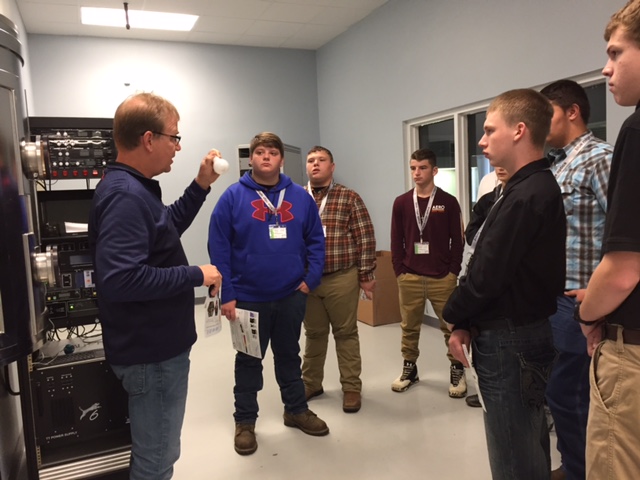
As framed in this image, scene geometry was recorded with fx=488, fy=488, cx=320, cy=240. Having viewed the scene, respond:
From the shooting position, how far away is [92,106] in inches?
225

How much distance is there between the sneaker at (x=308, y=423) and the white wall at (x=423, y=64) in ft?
8.12

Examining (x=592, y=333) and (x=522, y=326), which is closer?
(x=592, y=333)

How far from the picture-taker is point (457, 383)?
10.2 feet

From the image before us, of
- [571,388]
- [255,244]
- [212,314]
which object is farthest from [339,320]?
[571,388]

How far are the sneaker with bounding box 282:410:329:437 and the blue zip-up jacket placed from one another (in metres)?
1.27

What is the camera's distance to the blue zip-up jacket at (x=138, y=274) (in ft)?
4.56

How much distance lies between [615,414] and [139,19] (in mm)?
5633

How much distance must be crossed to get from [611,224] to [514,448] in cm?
74

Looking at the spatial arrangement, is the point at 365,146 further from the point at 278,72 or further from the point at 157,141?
the point at 157,141

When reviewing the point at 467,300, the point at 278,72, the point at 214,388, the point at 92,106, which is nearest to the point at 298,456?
the point at 214,388

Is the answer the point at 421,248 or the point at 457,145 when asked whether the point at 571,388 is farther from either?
the point at 457,145

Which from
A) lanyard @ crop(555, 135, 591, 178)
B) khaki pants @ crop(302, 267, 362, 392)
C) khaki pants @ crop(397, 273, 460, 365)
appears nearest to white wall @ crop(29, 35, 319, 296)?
khaki pants @ crop(302, 267, 362, 392)

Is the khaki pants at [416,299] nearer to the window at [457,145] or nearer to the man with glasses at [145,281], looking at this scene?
the window at [457,145]

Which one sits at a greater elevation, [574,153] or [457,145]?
[457,145]
